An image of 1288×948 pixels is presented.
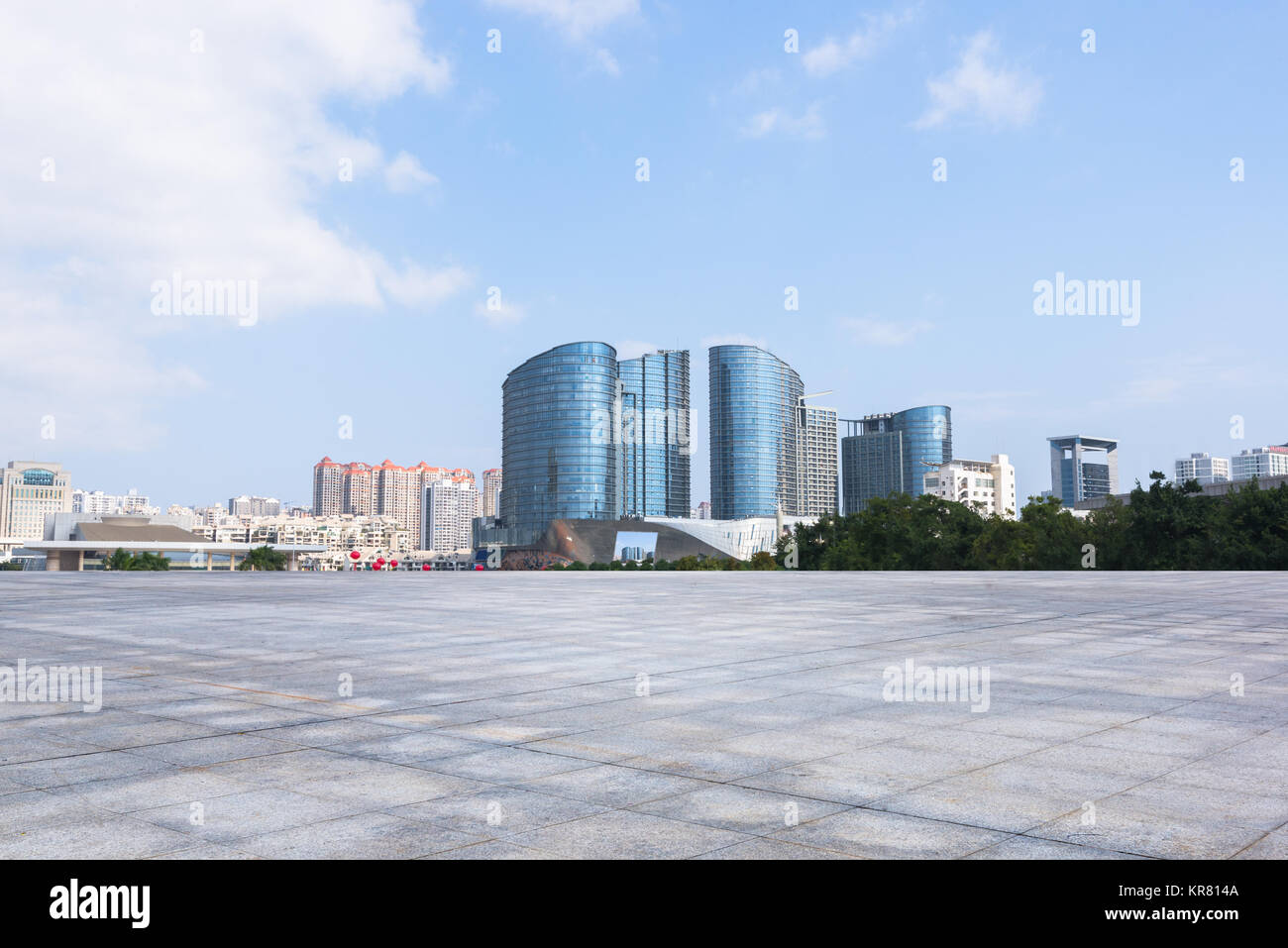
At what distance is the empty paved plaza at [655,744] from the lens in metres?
4.98

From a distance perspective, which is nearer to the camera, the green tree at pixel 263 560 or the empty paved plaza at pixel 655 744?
the empty paved plaza at pixel 655 744

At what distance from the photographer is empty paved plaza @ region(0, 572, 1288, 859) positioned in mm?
4977

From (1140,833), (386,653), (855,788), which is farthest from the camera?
(386,653)

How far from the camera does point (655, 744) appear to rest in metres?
7.31

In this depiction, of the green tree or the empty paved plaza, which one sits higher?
the empty paved plaza

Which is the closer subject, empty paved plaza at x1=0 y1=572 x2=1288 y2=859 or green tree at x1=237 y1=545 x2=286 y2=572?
empty paved plaza at x1=0 y1=572 x2=1288 y2=859

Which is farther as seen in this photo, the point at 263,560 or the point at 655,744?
the point at 263,560

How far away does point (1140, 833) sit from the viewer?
499cm

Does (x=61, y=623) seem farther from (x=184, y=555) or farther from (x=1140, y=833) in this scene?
(x=184, y=555)

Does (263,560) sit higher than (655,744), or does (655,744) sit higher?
(655,744)

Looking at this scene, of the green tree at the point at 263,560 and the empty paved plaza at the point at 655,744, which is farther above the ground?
the empty paved plaza at the point at 655,744
